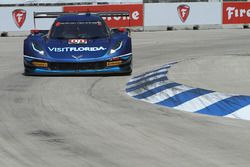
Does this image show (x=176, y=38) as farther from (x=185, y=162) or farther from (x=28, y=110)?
(x=185, y=162)

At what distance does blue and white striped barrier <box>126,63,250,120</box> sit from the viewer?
8.46 m

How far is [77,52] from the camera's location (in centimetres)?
1313

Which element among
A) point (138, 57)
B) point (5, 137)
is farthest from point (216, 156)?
point (138, 57)

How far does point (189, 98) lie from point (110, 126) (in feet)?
6.46

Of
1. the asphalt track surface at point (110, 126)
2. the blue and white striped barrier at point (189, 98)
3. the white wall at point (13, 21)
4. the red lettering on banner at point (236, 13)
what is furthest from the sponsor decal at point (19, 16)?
the blue and white striped barrier at point (189, 98)

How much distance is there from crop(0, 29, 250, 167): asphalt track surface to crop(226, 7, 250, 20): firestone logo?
59.7 ft

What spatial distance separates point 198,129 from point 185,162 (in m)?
1.60

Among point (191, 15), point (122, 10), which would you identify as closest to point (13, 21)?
point (122, 10)

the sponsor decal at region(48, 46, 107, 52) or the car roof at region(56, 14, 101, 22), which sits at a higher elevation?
the car roof at region(56, 14, 101, 22)

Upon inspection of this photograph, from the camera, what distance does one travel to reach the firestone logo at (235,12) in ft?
103

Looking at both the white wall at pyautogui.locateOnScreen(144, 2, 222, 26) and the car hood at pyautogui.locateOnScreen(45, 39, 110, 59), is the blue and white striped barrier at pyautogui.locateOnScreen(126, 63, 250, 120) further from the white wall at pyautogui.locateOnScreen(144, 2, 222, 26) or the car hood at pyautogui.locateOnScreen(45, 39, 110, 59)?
the white wall at pyautogui.locateOnScreen(144, 2, 222, 26)

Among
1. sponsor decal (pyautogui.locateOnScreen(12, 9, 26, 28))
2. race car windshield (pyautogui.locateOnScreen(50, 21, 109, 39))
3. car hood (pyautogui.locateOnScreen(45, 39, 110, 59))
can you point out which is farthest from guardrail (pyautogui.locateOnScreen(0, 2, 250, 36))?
car hood (pyautogui.locateOnScreen(45, 39, 110, 59))

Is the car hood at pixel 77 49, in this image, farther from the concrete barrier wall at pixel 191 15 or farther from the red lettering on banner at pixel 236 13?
the red lettering on banner at pixel 236 13

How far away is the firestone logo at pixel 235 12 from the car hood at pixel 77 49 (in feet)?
62.1
